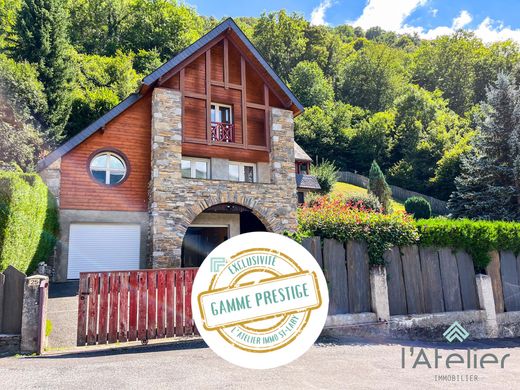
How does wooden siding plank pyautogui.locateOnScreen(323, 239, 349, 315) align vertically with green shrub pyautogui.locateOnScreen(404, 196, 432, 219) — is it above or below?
below

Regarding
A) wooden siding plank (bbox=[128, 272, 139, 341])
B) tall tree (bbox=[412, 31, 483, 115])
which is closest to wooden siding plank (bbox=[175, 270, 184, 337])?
wooden siding plank (bbox=[128, 272, 139, 341])

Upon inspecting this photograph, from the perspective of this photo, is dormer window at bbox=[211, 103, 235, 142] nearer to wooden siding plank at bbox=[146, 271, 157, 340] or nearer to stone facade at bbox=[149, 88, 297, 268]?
stone facade at bbox=[149, 88, 297, 268]

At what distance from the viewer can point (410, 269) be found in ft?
26.8

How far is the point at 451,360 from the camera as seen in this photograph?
6.00 m

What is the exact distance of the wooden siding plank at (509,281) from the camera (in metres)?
8.89

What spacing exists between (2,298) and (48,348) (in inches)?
42.8

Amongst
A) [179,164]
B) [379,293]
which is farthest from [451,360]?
[179,164]

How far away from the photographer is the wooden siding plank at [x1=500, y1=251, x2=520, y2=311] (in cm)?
889

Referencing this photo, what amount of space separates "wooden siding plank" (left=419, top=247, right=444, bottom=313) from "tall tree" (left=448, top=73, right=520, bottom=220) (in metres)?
13.4

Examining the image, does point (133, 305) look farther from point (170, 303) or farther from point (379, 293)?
point (379, 293)

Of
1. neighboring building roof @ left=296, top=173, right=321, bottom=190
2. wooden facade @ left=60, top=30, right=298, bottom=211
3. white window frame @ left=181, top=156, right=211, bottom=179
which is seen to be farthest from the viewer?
neighboring building roof @ left=296, top=173, right=321, bottom=190

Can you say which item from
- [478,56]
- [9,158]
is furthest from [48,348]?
[478,56]

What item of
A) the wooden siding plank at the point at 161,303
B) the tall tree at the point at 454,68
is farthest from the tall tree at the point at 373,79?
the wooden siding plank at the point at 161,303

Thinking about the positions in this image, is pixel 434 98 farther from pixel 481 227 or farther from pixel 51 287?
pixel 51 287
